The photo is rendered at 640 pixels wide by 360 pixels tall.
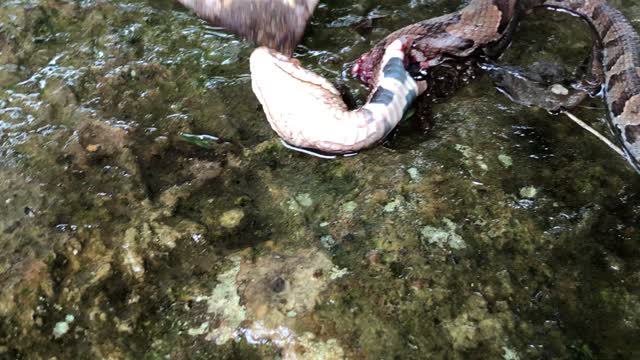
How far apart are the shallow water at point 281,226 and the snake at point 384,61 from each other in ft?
0.46

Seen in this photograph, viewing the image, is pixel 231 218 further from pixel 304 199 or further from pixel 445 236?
pixel 445 236

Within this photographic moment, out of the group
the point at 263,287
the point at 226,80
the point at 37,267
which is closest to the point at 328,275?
the point at 263,287

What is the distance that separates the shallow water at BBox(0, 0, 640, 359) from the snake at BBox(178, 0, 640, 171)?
140 millimetres

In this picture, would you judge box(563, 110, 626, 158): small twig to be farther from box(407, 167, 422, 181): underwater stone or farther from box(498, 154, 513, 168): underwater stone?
box(407, 167, 422, 181): underwater stone

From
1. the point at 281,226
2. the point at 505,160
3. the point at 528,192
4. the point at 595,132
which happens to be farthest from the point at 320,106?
the point at 595,132

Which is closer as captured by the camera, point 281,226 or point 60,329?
point 60,329

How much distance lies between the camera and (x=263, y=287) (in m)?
2.24

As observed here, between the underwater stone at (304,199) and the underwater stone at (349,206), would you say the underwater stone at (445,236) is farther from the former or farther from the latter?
the underwater stone at (304,199)

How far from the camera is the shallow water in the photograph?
6.97 feet

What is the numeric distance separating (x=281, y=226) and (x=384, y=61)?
101 centimetres

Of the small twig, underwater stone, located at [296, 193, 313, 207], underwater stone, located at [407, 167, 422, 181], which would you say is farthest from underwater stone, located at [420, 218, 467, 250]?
the small twig

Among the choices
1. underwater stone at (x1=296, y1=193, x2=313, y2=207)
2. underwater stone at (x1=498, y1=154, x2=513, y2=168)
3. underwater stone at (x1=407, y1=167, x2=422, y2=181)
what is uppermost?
underwater stone at (x1=498, y1=154, x2=513, y2=168)

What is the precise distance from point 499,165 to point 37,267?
205 centimetres

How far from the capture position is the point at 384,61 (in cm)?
284
